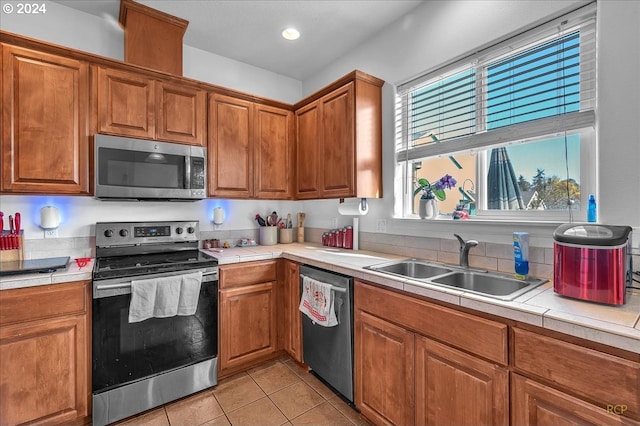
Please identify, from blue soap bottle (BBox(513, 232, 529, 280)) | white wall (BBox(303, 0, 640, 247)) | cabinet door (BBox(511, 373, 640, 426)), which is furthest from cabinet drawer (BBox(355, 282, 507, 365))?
white wall (BBox(303, 0, 640, 247))

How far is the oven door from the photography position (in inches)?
69.6

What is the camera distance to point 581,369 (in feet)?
3.22

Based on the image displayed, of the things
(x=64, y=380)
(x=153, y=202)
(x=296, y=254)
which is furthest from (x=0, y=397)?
(x=296, y=254)

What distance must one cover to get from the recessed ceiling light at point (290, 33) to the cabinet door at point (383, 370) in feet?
7.47

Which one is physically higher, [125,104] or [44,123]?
[125,104]

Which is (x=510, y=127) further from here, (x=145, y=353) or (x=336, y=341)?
(x=145, y=353)

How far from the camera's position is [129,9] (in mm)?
2186

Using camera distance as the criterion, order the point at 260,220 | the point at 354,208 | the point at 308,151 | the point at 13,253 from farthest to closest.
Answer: the point at 260,220 < the point at 308,151 < the point at 354,208 < the point at 13,253

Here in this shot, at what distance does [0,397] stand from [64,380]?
0.82ft

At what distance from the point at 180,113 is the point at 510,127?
7.59 feet

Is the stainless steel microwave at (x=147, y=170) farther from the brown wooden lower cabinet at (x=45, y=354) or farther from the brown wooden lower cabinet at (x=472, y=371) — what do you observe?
the brown wooden lower cabinet at (x=472, y=371)

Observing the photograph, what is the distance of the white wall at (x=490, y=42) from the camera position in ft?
4.44

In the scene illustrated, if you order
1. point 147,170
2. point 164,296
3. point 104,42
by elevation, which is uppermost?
point 104,42

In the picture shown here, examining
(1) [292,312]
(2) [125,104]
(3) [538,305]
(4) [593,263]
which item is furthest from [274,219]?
(4) [593,263]
